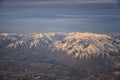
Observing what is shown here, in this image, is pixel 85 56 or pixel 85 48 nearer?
pixel 85 56

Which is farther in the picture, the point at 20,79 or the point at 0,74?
the point at 0,74

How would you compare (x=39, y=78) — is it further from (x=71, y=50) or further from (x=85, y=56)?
(x=71, y=50)

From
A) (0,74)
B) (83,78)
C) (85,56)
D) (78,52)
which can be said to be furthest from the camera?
(78,52)

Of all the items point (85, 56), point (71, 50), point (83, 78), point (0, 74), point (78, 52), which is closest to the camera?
point (83, 78)

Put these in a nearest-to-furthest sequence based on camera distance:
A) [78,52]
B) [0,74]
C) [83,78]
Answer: [83,78], [0,74], [78,52]

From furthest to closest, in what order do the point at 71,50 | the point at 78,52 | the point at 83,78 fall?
the point at 71,50
the point at 78,52
the point at 83,78

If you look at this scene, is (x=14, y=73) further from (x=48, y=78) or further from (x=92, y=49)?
(x=92, y=49)

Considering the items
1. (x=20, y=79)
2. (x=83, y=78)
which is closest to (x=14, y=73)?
(x=20, y=79)

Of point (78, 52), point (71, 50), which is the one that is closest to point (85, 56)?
point (78, 52)
